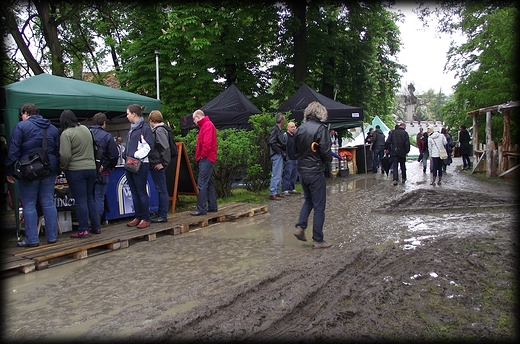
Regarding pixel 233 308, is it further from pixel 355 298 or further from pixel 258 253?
pixel 258 253

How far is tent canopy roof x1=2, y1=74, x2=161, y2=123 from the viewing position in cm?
709

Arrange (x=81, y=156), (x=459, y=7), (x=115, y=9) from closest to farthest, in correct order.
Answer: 1. (x=81, y=156)
2. (x=459, y=7)
3. (x=115, y=9)

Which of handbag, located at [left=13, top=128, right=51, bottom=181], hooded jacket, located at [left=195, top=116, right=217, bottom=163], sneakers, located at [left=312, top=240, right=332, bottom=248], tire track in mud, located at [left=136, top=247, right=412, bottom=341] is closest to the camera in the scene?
tire track in mud, located at [left=136, top=247, right=412, bottom=341]

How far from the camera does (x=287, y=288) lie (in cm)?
453

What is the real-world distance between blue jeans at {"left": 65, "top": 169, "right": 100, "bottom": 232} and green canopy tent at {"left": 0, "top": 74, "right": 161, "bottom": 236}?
0.95 metres

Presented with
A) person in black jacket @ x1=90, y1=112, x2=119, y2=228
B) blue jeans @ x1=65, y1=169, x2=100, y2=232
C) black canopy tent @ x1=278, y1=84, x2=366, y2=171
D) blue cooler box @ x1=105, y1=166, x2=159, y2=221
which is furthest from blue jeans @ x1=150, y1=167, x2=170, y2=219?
→ black canopy tent @ x1=278, y1=84, x2=366, y2=171

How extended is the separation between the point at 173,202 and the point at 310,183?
3.92 m

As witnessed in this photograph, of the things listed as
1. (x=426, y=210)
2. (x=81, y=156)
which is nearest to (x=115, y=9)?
(x=81, y=156)

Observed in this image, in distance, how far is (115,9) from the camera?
1873cm

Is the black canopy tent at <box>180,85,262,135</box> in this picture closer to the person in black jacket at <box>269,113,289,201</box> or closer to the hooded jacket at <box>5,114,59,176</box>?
the person in black jacket at <box>269,113,289,201</box>

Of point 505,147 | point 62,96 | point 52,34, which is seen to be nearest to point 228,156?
point 62,96

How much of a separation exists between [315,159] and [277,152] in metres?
5.21

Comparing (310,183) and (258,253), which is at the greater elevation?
(310,183)

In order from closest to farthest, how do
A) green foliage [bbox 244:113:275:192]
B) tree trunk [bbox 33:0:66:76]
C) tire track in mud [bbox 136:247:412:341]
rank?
tire track in mud [bbox 136:247:412:341] → green foliage [bbox 244:113:275:192] → tree trunk [bbox 33:0:66:76]
